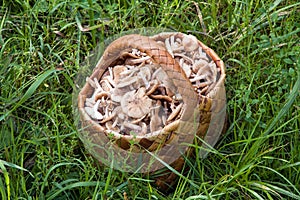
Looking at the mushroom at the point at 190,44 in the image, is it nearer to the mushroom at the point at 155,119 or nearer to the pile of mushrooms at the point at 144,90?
the pile of mushrooms at the point at 144,90

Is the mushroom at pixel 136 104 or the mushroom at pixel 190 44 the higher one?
the mushroom at pixel 190 44

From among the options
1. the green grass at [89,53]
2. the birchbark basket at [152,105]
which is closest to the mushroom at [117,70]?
the birchbark basket at [152,105]

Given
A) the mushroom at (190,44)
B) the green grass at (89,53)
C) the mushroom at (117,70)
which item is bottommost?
the green grass at (89,53)

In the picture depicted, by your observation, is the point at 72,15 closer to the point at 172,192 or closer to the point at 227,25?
the point at 227,25

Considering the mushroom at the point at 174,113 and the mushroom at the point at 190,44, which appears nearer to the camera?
the mushroom at the point at 174,113

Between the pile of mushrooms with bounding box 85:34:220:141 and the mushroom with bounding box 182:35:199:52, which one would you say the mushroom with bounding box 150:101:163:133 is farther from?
the mushroom with bounding box 182:35:199:52

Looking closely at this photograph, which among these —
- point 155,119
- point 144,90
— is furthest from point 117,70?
point 155,119

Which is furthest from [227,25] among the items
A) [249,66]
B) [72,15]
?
[72,15]

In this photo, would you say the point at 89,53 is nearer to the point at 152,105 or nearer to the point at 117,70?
the point at 117,70
